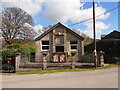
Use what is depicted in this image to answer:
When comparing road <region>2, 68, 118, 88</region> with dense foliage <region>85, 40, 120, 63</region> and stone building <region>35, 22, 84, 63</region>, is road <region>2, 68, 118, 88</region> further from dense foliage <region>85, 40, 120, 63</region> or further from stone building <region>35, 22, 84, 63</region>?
stone building <region>35, 22, 84, 63</region>

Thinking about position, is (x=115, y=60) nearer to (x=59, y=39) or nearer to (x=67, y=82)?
(x=59, y=39)

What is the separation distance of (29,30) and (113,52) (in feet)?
63.1

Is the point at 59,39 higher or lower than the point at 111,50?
higher

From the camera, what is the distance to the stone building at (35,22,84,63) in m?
20.3

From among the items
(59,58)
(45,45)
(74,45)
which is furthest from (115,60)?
(45,45)

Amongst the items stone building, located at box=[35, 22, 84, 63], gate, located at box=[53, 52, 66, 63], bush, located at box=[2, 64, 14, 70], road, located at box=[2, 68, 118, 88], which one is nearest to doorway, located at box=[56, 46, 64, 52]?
stone building, located at box=[35, 22, 84, 63]

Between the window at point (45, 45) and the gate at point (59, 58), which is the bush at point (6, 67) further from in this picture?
the window at point (45, 45)

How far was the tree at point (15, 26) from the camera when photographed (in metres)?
28.5

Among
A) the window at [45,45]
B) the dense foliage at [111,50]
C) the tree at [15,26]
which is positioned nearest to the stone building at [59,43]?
the window at [45,45]

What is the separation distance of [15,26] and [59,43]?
1411 centimetres

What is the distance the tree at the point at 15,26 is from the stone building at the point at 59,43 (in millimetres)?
10935

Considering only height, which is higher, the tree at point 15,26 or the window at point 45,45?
the tree at point 15,26

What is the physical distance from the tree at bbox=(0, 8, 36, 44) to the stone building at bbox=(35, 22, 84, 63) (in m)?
10.9

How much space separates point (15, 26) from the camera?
29.5 metres
